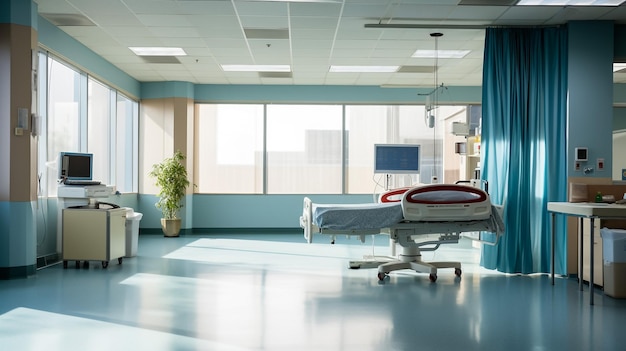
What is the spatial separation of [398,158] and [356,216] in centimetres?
171

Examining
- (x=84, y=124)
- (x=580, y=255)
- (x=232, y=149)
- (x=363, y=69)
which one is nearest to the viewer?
(x=580, y=255)

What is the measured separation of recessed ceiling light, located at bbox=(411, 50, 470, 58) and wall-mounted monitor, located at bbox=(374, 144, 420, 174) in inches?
76.6

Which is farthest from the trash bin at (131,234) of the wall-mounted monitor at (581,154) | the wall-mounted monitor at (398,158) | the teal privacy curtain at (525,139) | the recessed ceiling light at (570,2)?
the wall-mounted monitor at (581,154)

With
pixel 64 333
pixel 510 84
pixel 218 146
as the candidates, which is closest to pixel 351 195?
pixel 218 146

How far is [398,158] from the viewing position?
22.0ft

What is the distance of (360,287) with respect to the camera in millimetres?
5270

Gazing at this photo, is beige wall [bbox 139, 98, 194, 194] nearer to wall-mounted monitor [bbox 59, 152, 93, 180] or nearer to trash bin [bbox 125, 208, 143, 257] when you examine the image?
trash bin [bbox 125, 208, 143, 257]

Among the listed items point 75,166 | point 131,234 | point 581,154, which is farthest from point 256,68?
point 581,154

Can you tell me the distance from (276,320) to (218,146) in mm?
7474

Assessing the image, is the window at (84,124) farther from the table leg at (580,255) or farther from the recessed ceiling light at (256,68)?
the table leg at (580,255)

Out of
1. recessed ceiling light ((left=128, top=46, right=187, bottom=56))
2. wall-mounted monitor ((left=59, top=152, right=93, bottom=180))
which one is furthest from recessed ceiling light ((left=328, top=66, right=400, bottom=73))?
wall-mounted monitor ((left=59, top=152, right=93, bottom=180))

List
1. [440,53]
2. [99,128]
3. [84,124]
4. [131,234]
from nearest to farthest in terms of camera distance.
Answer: [131,234], [84,124], [440,53], [99,128]

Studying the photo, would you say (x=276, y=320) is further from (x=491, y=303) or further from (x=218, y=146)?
(x=218, y=146)

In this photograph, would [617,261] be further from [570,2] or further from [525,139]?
[570,2]
